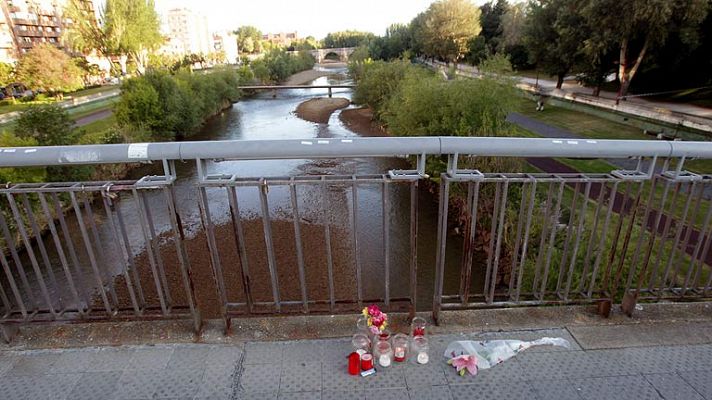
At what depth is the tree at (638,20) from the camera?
1812 centimetres

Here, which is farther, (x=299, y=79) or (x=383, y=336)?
(x=299, y=79)

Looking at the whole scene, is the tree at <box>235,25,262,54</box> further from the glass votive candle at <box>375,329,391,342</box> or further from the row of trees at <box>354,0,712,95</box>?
the glass votive candle at <box>375,329,391,342</box>

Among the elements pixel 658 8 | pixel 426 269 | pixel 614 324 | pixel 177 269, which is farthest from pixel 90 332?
pixel 658 8

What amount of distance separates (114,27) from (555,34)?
155ft

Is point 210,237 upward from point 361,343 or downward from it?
upward

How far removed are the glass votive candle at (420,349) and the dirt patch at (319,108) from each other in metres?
30.5

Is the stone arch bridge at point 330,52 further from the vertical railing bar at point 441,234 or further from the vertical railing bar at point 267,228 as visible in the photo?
the vertical railing bar at point 441,234

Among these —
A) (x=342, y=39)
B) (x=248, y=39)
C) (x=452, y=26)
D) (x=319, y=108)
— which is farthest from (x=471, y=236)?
(x=342, y=39)

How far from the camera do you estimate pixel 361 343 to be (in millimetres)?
2504

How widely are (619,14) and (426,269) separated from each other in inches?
737

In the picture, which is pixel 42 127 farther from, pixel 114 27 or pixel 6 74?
pixel 114 27

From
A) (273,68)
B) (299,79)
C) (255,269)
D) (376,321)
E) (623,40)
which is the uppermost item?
(623,40)

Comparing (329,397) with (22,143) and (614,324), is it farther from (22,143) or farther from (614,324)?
(22,143)

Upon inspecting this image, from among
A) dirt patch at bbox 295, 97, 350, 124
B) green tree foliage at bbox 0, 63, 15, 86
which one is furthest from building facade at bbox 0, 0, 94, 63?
dirt patch at bbox 295, 97, 350, 124
